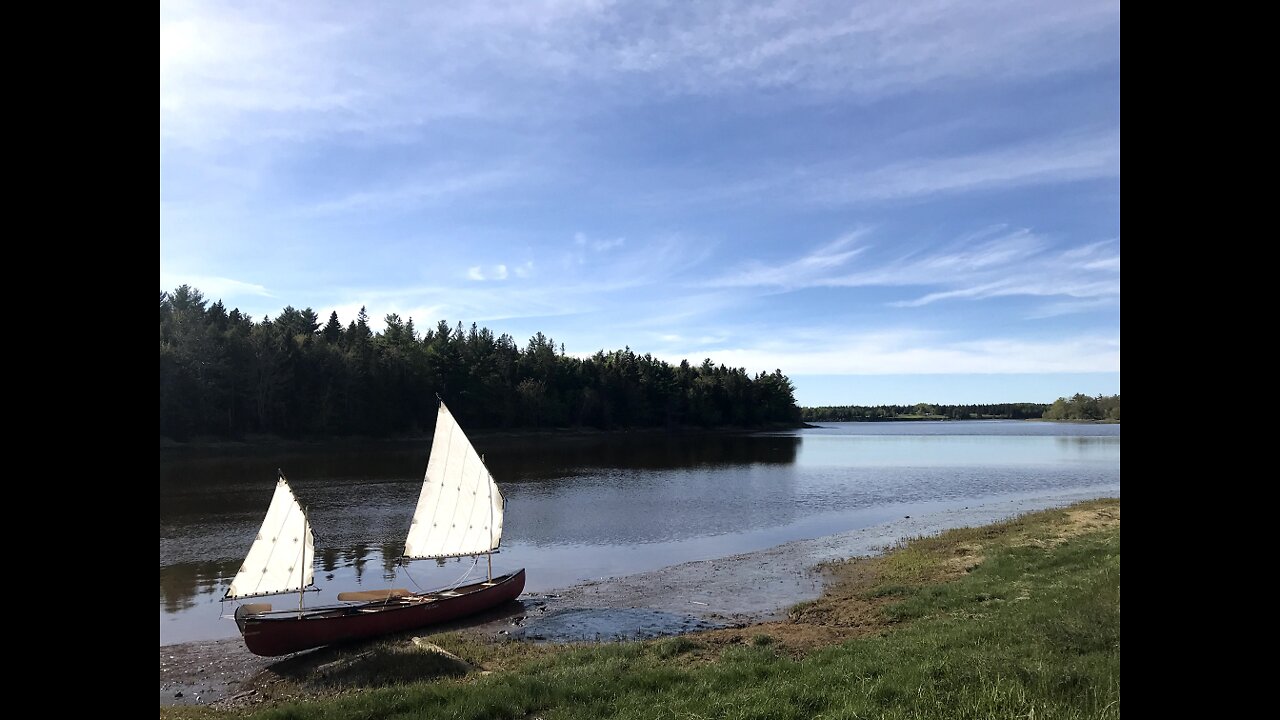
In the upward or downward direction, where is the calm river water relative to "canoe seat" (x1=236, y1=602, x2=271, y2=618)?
downward

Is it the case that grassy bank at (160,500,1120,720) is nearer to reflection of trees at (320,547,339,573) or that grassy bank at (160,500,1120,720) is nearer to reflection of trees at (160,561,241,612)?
reflection of trees at (160,561,241,612)

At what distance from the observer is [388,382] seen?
4235 inches

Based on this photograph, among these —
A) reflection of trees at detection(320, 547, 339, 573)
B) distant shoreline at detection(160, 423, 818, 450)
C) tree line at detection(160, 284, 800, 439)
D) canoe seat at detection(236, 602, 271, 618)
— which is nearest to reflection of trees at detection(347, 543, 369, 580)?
reflection of trees at detection(320, 547, 339, 573)

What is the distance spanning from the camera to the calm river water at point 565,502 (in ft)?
98.2

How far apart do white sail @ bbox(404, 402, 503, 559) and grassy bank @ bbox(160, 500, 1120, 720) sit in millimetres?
4976

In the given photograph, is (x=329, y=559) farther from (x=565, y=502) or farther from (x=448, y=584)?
(x=565, y=502)

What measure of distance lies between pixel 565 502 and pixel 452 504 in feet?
77.1

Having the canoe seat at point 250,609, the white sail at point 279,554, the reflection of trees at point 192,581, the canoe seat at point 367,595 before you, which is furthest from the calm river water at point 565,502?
the canoe seat at point 367,595

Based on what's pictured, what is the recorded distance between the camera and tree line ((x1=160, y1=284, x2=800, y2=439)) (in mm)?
86062

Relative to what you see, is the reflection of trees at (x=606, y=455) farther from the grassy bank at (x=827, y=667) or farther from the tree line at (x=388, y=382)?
the grassy bank at (x=827, y=667)

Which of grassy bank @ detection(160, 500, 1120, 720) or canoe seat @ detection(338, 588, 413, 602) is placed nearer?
grassy bank @ detection(160, 500, 1120, 720)

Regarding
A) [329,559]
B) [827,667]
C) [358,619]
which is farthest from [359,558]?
[827,667]
